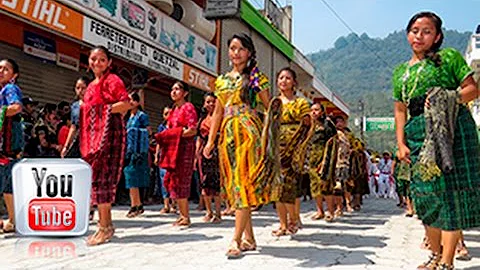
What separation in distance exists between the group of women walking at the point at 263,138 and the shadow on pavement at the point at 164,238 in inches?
8.8

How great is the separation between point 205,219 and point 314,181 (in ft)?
4.82

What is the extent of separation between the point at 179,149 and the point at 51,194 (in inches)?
95.9

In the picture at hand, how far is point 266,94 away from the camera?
425 centimetres

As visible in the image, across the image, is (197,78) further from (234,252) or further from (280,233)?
(234,252)

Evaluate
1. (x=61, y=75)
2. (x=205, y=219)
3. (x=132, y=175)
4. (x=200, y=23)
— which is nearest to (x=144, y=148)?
(x=132, y=175)

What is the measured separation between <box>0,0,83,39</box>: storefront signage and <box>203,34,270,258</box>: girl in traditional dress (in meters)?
3.77

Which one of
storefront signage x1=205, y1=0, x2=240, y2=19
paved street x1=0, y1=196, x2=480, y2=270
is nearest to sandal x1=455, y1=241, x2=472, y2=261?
paved street x1=0, y1=196, x2=480, y2=270

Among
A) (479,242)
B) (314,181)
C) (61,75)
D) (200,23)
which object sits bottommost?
(479,242)

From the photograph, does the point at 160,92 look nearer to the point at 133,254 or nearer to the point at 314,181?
the point at 314,181

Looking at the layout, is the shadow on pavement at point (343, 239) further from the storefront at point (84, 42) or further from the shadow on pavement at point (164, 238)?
the storefront at point (84, 42)

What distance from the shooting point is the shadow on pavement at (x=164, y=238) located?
4703 millimetres

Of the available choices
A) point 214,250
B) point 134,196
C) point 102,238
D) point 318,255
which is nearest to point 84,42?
point 134,196

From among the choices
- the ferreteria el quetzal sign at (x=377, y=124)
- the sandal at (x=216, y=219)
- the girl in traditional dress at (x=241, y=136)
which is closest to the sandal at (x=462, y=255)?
the girl in traditional dress at (x=241, y=136)

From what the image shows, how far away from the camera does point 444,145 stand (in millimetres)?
3244
